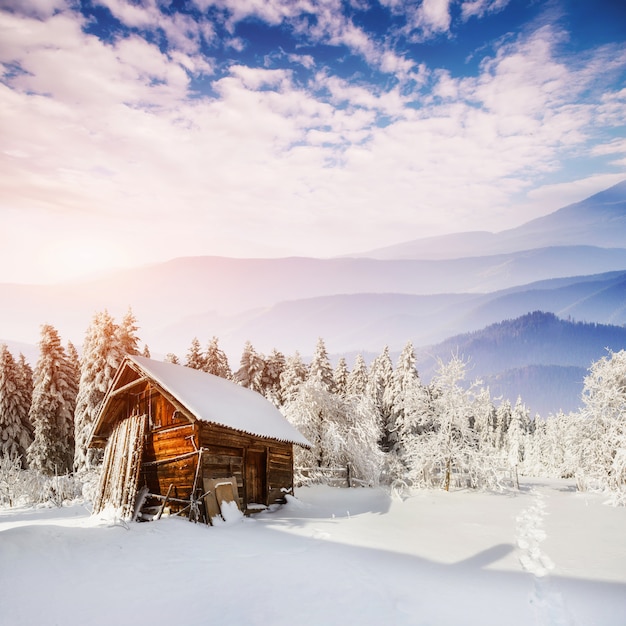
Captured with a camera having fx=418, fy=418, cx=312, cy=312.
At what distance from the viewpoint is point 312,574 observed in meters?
9.59

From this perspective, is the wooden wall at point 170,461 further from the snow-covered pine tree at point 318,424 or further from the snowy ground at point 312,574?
the snow-covered pine tree at point 318,424

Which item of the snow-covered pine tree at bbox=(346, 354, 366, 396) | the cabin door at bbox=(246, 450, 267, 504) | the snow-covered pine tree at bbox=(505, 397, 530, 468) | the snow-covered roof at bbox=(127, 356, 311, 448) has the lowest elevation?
the snow-covered pine tree at bbox=(505, 397, 530, 468)

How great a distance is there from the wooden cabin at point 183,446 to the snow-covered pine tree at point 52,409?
596 inches

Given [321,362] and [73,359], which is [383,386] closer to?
[321,362]

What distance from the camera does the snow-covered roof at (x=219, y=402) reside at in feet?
53.6

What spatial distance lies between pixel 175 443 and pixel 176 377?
2705 mm

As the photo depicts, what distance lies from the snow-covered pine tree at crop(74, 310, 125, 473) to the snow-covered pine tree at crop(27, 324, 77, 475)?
539cm

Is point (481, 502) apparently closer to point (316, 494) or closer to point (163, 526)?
point (316, 494)

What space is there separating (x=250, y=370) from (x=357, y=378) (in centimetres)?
1295

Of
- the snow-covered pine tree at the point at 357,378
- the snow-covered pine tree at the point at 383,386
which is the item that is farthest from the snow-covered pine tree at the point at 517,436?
the snow-covered pine tree at the point at 357,378

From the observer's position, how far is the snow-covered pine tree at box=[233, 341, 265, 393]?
46.4 metres

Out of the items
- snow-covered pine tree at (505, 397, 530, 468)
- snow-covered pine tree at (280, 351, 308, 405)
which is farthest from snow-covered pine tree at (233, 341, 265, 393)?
snow-covered pine tree at (505, 397, 530, 468)

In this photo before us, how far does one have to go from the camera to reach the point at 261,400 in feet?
77.3

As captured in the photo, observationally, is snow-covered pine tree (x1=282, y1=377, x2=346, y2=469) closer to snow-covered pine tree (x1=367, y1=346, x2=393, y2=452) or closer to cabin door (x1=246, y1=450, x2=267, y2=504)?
cabin door (x1=246, y1=450, x2=267, y2=504)
